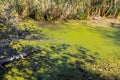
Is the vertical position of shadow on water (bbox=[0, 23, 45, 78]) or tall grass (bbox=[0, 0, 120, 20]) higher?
tall grass (bbox=[0, 0, 120, 20])

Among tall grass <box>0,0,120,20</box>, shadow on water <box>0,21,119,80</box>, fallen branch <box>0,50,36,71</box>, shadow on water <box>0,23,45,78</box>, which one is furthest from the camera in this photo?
tall grass <box>0,0,120,20</box>

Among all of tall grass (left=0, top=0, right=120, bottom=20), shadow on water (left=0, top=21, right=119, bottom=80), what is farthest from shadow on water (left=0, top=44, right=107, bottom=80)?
tall grass (left=0, top=0, right=120, bottom=20)

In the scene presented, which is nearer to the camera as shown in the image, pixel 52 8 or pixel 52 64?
pixel 52 64

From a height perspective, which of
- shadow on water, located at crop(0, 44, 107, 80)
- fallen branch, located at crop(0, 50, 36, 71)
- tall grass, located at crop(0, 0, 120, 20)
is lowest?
shadow on water, located at crop(0, 44, 107, 80)

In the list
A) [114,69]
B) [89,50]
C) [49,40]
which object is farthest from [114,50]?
[49,40]

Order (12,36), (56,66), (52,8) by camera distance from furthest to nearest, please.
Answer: (52,8) < (12,36) < (56,66)

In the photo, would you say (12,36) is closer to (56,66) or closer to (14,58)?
(14,58)

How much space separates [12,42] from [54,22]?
5.43 ft

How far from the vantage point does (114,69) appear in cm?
437

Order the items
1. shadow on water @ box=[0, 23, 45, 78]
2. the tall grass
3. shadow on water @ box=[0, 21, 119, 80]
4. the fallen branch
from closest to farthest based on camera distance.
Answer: shadow on water @ box=[0, 21, 119, 80]
the fallen branch
shadow on water @ box=[0, 23, 45, 78]
the tall grass

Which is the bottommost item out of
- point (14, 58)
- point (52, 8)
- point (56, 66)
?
point (56, 66)

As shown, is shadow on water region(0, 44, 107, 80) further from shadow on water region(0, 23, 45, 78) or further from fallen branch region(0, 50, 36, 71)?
shadow on water region(0, 23, 45, 78)

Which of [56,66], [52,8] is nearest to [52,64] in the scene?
[56,66]

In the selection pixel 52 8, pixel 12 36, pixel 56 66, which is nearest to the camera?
pixel 56 66
